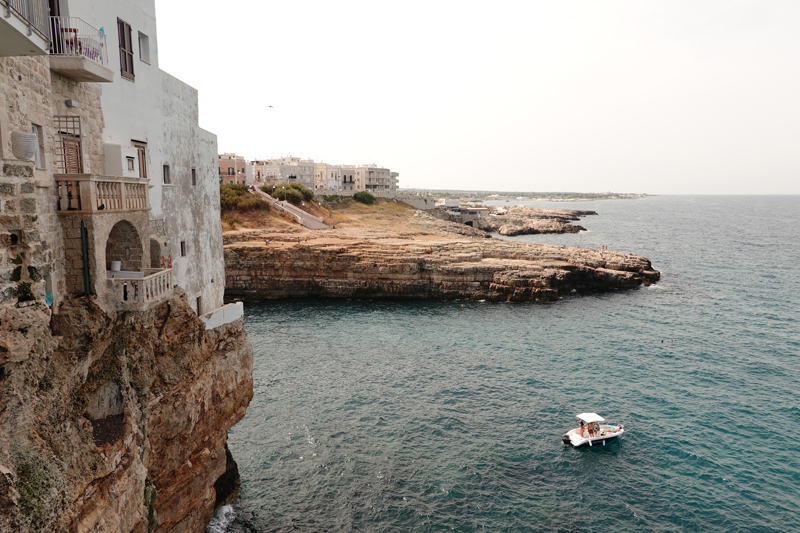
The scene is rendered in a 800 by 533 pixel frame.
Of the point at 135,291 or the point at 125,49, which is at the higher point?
the point at 125,49

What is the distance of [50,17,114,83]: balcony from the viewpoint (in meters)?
11.8

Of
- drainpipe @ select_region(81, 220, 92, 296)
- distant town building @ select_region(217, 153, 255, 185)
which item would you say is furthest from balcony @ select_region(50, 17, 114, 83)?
distant town building @ select_region(217, 153, 255, 185)

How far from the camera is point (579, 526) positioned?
21.3m

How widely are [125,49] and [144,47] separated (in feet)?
4.40

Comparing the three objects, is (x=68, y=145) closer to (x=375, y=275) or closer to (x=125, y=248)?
(x=125, y=248)

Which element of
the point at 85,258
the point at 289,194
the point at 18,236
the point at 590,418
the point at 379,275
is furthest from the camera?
the point at 289,194

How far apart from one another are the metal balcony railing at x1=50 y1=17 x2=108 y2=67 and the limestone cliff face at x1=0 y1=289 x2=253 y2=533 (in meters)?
6.49

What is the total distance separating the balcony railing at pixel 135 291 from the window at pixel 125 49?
6580mm

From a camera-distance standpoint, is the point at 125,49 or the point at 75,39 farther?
the point at 125,49

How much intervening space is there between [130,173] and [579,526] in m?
23.3

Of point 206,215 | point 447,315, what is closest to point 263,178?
point 447,315

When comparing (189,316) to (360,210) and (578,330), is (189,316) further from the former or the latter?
(360,210)

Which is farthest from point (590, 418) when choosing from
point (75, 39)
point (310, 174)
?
point (310, 174)

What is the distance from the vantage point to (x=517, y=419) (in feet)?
99.9
